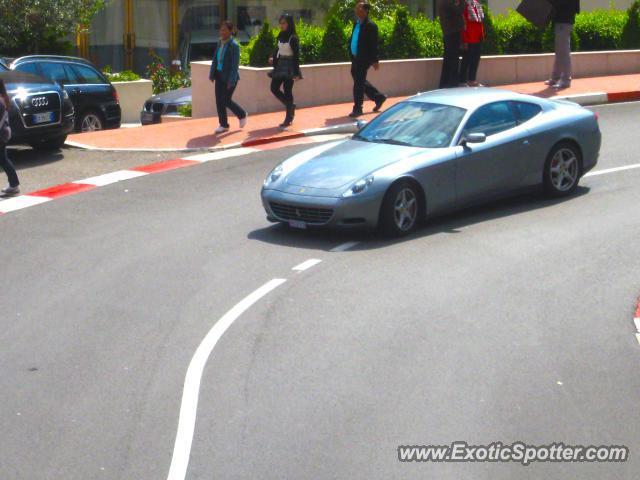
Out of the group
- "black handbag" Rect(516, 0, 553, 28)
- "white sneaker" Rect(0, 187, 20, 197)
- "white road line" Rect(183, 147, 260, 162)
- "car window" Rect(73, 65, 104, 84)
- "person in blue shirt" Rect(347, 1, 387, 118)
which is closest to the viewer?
"white sneaker" Rect(0, 187, 20, 197)

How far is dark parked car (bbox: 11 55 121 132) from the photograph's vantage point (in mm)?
20438

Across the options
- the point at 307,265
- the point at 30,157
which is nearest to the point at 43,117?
the point at 30,157

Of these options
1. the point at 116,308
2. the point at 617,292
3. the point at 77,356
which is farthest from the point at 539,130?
the point at 77,356

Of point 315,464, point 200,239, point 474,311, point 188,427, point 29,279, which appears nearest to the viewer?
point 315,464

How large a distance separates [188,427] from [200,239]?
513 cm

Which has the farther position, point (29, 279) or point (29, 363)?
point (29, 279)

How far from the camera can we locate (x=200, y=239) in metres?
12.1

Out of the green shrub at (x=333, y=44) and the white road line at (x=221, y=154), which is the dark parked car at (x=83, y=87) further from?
the white road line at (x=221, y=154)

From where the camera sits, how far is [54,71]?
67.7 ft

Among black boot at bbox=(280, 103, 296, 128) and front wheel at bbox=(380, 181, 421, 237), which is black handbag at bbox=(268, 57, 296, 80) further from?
front wheel at bbox=(380, 181, 421, 237)

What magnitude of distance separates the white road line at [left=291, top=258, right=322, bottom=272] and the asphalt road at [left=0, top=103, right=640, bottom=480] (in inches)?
3.9

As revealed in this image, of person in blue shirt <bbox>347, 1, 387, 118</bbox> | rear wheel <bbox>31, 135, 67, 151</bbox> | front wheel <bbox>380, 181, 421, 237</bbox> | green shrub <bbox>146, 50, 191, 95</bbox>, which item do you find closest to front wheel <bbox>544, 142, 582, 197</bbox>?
front wheel <bbox>380, 181, 421, 237</bbox>

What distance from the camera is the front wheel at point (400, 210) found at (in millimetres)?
11586

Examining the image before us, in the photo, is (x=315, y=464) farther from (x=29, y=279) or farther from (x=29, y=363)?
(x=29, y=279)
